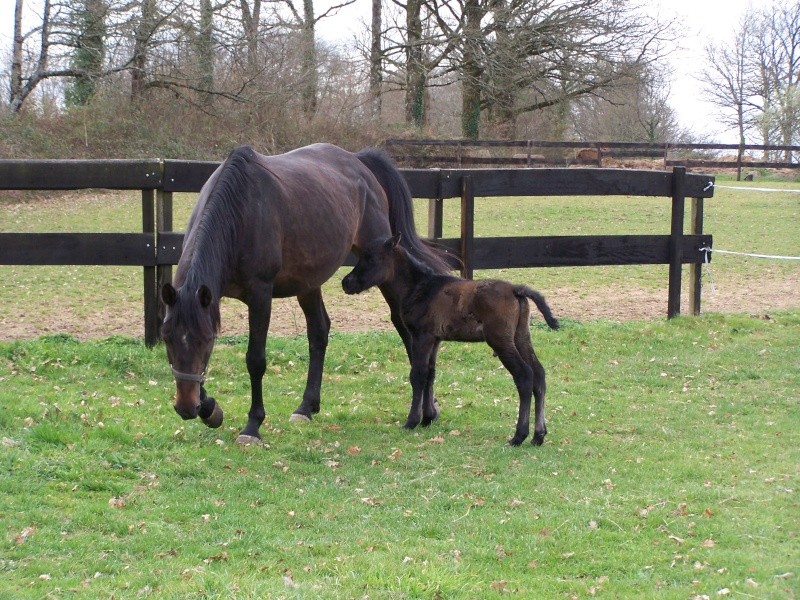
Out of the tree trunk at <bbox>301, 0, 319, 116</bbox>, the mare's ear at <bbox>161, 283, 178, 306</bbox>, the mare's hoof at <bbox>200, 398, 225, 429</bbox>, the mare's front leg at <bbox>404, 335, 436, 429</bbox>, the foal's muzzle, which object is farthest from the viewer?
the tree trunk at <bbox>301, 0, 319, 116</bbox>

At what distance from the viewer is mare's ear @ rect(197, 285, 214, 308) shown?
4.99 m

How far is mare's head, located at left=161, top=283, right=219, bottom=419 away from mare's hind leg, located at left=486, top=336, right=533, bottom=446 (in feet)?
6.52

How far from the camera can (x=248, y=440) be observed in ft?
18.8

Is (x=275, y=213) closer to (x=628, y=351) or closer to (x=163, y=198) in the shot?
(x=163, y=198)

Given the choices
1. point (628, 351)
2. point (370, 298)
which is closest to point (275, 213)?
point (628, 351)

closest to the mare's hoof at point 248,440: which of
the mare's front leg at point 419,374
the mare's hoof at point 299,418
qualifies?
the mare's hoof at point 299,418

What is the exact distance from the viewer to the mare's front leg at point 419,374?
20.3 feet

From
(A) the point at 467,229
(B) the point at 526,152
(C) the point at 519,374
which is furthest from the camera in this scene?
(B) the point at 526,152

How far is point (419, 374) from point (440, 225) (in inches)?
130

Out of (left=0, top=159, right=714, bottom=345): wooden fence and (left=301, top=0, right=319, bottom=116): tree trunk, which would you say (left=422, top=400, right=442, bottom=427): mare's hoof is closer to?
(left=0, top=159, right=714, bottom=345): wooden fence

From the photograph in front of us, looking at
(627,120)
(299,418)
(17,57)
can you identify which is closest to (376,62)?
(17,57)

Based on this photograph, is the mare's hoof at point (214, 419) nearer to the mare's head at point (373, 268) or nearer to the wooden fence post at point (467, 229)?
the mare's head at point (373, 268)

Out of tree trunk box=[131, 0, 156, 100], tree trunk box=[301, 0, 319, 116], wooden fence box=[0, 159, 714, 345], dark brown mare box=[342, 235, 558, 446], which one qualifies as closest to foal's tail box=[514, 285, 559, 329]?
dark brown mare box=[342, 235, 558, 446]

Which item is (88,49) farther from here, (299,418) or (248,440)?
(248,440)
